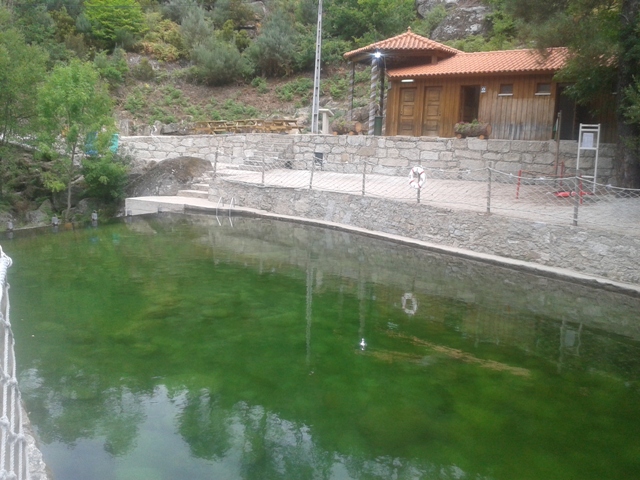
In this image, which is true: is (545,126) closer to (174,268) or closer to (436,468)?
(174,268)

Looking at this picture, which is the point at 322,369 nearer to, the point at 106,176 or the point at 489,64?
the point at 489,64

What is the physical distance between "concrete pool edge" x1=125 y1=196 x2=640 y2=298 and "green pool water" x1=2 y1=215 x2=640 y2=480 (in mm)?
260

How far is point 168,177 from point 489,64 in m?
10.4

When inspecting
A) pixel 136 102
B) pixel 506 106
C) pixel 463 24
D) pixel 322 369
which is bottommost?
pixel 322 369

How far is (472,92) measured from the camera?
19.6 metres

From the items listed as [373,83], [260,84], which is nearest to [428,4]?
[260,84]

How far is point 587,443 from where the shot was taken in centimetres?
536

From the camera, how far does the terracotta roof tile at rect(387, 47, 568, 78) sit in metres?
16.5

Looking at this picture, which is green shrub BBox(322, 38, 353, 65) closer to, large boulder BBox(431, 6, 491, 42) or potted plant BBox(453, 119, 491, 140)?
large boulder BBox(431, 6, 491, 42)

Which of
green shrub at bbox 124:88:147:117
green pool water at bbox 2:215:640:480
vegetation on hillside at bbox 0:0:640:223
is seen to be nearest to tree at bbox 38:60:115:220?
vegetation on hillside at bbox 0:0:640:223

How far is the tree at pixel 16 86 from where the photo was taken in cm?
1773

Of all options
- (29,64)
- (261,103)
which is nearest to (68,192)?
(29,64)

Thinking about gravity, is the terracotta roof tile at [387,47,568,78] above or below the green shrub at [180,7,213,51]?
below

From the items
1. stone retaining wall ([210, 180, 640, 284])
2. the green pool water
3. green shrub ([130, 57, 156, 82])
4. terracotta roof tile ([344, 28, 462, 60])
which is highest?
green shrub ([130, 57, 156, 82])
